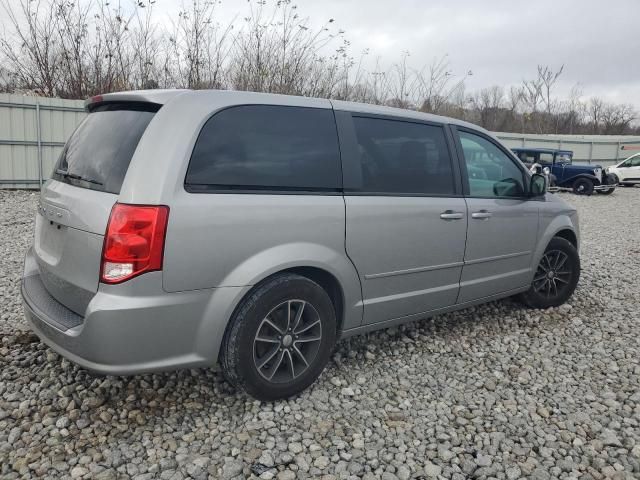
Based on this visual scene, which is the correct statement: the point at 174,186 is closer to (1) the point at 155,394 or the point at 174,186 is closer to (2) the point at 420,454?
(1) the point at 155,394

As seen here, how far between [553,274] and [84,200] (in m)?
3.97


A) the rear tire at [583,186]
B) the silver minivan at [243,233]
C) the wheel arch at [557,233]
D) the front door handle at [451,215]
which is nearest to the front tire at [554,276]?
the wheel arch at [557,233]

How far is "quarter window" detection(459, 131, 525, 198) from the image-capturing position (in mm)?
3856

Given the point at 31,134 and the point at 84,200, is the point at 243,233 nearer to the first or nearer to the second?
the point at 84,200

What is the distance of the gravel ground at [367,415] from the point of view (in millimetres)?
2398

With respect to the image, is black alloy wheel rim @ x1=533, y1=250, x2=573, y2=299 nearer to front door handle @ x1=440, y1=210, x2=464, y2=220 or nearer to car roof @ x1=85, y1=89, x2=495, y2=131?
front door handle @ x1=440, y1=210, x2=464, y2=220

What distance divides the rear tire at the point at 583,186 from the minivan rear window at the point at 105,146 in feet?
62.0

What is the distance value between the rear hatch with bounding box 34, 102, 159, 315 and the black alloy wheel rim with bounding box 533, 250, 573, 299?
11.8 ft

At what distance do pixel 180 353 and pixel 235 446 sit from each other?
1.75ft

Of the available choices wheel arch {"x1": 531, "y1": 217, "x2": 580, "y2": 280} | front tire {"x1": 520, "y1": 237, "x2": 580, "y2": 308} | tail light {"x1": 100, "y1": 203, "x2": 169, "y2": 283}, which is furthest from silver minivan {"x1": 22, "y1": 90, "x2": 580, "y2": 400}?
front tire {"x1": 520, "y1": 237, "x2": 580, "y2": 308}

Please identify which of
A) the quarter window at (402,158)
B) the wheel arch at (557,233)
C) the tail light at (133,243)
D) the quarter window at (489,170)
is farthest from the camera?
the wheel arch at (557,233)

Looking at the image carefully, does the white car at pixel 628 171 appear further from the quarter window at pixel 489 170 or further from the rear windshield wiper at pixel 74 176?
the rear windshield wiper at pixel 74 176

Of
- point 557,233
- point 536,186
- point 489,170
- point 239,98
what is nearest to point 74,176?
point 239,98

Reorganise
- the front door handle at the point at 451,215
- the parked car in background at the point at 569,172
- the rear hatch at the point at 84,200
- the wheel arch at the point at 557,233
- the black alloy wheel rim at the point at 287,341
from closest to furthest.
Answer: the rear hatch at the point at 84,200
the black alloy wheel rim at the point at 287,341
the front door handle at the point at 451,215
the wheel arch at the point at 557,233
the parked car in background at the point at 569,172
